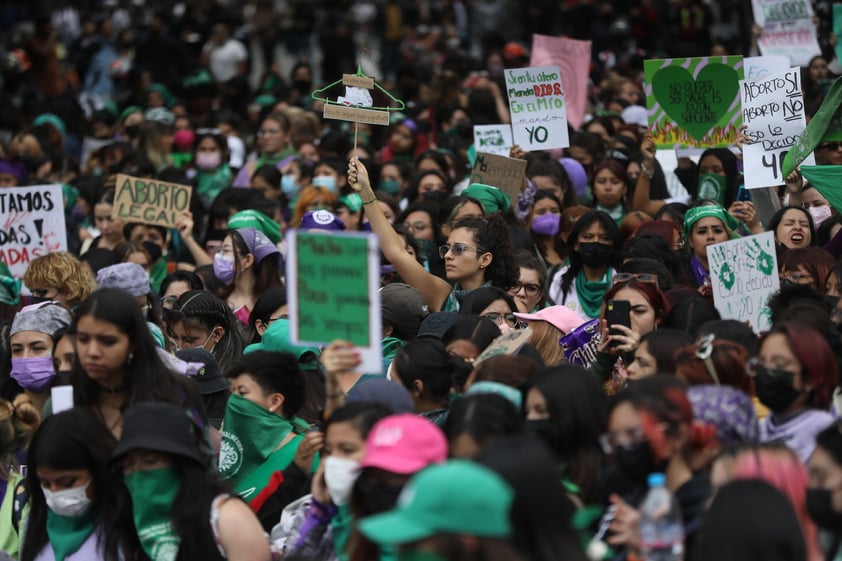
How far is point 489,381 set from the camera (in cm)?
531

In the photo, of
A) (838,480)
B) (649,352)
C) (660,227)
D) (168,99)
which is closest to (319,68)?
(168,99)

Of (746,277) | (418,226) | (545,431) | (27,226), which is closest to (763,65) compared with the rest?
(418,226)

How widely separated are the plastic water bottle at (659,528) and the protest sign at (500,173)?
6.51 m

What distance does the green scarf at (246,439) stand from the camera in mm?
5934

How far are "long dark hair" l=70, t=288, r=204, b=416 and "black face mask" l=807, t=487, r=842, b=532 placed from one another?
231 centimetres

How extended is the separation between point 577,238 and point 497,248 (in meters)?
1.15

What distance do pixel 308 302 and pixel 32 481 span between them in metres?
1.21

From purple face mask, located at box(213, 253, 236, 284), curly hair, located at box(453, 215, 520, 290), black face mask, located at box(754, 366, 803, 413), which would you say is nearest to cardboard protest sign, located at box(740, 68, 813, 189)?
curly hair, located at box(453, 215, 520, 290)

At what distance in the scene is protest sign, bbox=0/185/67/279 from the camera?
10.2 m

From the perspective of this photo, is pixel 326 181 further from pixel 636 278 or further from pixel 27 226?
pixel 636 278

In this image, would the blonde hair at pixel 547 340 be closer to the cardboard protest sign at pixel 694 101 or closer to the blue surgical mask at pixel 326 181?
the cardboard protest sign at pixel 694 101

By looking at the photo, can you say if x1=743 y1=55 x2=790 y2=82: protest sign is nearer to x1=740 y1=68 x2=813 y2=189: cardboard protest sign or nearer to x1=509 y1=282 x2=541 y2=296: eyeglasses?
x1=740 y1=68 x2=813 y2=189: cardboard protest sign

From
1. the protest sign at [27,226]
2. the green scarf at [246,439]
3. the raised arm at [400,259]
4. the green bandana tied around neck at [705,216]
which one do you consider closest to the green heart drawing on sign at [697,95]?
the green bandana tied around neck at [705,216]

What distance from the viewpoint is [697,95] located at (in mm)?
10328
